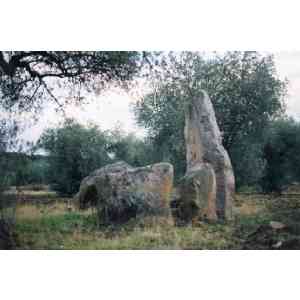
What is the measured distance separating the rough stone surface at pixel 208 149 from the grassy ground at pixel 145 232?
390 millimetres

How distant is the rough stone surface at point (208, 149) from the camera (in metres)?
6.55

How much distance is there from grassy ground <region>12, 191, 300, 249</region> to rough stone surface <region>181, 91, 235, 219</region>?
0.39 meters

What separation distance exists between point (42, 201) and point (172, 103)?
2.15 metres

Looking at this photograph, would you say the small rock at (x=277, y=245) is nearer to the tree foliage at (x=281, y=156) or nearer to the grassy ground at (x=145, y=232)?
the grassy ground at (x=145, y=232)

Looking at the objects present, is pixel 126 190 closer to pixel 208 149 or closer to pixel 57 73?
pixel 208 149

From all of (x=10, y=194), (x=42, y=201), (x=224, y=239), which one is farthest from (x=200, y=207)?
(x=10, y=194)

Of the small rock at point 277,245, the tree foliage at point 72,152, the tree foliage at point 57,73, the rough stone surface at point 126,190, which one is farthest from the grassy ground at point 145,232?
the tree foliage at point 57,73
